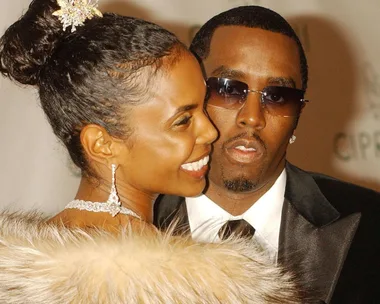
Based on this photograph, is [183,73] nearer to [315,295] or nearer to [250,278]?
[250,278]

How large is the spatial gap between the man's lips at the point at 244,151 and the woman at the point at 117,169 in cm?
66

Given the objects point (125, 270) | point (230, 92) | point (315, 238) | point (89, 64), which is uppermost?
point (89, 64)

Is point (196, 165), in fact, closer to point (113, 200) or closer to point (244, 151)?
point (113, 200)

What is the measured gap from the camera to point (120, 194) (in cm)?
176

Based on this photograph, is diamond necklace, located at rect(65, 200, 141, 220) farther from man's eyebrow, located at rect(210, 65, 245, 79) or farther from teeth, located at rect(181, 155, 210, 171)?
man's eyebrow, located at rect(210, 65, 245, 79)

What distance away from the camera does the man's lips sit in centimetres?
250

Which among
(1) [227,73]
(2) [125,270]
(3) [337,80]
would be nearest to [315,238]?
(1) [227,73]

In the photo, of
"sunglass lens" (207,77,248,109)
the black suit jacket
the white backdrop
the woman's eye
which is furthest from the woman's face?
the white backdrop

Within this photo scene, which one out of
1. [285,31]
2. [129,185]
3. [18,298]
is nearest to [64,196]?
[285,31]

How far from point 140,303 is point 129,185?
369 millimetres

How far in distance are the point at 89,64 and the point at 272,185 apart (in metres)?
1.08

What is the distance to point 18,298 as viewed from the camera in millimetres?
1504

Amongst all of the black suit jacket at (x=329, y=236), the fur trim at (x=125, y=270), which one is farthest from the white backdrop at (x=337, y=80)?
the fur trim at (x=125, y=270)

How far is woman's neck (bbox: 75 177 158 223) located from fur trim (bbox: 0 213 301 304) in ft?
0.60
